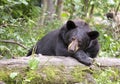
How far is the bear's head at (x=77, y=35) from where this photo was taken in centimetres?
612

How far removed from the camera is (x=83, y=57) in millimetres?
5930

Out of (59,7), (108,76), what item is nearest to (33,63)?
(108,76)

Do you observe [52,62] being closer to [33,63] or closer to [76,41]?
[33,63]

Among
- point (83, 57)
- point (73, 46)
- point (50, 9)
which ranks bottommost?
point (50, 9)

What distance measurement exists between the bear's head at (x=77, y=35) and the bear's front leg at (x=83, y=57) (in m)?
0.09

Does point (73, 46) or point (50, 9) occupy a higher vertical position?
point (73, 46)

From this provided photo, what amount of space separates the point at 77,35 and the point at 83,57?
40 cm

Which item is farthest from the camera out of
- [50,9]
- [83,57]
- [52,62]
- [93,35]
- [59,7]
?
[59,7]

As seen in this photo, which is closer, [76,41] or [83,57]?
[83,57]

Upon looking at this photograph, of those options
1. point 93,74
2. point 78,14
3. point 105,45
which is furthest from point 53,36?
point 78,14

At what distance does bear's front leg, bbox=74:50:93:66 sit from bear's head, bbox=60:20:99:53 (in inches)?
3.4

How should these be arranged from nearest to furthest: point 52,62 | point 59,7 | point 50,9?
point 52,62
point 50,9
point 59,7

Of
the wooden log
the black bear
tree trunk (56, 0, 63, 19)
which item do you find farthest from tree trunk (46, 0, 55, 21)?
the wooden log

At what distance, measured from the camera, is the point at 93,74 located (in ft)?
19.0
